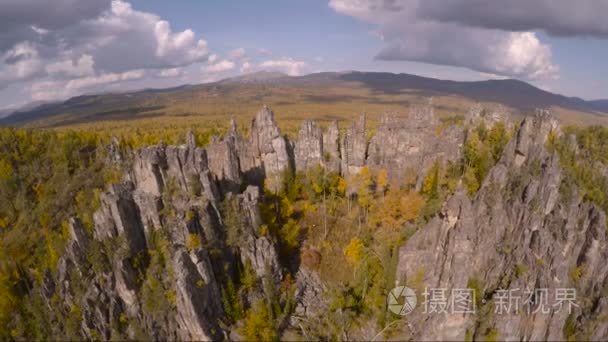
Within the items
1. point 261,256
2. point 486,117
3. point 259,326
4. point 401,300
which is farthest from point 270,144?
point 486,117

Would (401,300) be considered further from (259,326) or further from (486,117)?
(486,117)

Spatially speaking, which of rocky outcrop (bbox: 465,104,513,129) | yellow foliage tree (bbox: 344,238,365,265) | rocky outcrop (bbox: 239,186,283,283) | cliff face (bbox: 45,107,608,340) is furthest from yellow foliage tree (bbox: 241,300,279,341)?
rocky outcrop (bbox: 465,104,513,129)

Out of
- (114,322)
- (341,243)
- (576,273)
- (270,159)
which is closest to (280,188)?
(270,159)

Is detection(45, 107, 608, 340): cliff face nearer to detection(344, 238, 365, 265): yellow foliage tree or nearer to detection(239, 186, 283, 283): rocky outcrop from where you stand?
detection(239, 186, 283, 283): rocky outcrop

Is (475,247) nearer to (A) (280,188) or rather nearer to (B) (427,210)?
(B) (427,210)

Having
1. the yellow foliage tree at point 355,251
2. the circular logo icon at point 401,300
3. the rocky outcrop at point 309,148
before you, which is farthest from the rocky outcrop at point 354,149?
the circular logo icon at point 401,300

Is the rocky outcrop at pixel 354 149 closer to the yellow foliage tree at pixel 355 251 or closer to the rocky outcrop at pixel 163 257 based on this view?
the yellow foliage tree at pixel 355 251

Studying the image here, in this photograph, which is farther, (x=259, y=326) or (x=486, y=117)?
(x=486, y=117)
